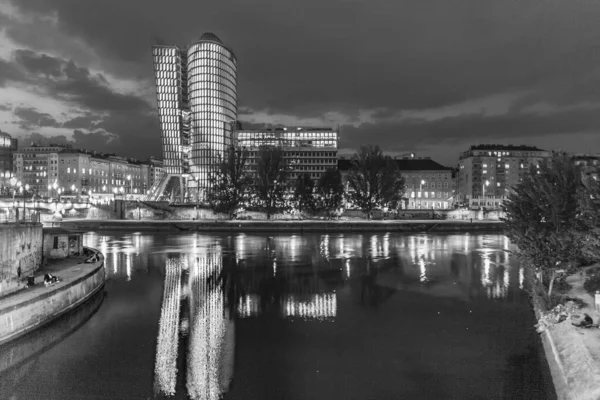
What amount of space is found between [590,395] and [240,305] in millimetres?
18636

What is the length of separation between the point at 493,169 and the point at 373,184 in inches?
3689

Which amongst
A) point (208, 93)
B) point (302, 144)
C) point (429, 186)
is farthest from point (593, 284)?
point (208, 93)

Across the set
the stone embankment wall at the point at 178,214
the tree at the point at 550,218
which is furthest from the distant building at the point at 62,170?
the tree at the point at 550,218

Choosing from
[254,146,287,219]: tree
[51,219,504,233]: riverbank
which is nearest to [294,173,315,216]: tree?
[254,146,287,219]: tree

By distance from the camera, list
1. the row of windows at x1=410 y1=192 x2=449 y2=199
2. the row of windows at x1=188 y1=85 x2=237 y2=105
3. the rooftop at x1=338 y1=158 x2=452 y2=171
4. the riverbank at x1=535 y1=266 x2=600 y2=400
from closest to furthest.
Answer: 1. the riverbank at x1=535 y1=266 x2=600 y2=400
2. the row of windows at x1=410 y1=192 x2=449 y2=199
3. the rooftop at x1=338 y1=158 x2=452 y2=171
4. the row of windows at x1=188 y1=85 x2=237 y2=105

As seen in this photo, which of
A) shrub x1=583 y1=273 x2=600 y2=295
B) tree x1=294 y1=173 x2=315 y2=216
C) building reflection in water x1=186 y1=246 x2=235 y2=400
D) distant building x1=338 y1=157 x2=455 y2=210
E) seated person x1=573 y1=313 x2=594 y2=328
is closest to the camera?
building reflection in water x1=186 y1=246 x2=235 y2=400

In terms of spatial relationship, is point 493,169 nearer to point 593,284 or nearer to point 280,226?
point 280,226

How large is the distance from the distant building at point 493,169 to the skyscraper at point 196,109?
10259 cm

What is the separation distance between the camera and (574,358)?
16.0 meters

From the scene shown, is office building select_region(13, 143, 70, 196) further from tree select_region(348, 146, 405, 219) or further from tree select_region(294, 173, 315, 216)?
tree select_region(348, 146, 405, 219)

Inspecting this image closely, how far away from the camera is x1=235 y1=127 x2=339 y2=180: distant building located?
17962cm

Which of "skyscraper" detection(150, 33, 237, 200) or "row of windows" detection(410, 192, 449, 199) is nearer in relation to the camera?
"row of windows" detection(410, 192, 449, 199)

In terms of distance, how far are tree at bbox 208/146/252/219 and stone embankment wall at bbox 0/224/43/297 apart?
7055 cm

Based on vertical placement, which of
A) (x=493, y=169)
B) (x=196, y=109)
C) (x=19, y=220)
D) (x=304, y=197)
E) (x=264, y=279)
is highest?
(x=196, y=109)
